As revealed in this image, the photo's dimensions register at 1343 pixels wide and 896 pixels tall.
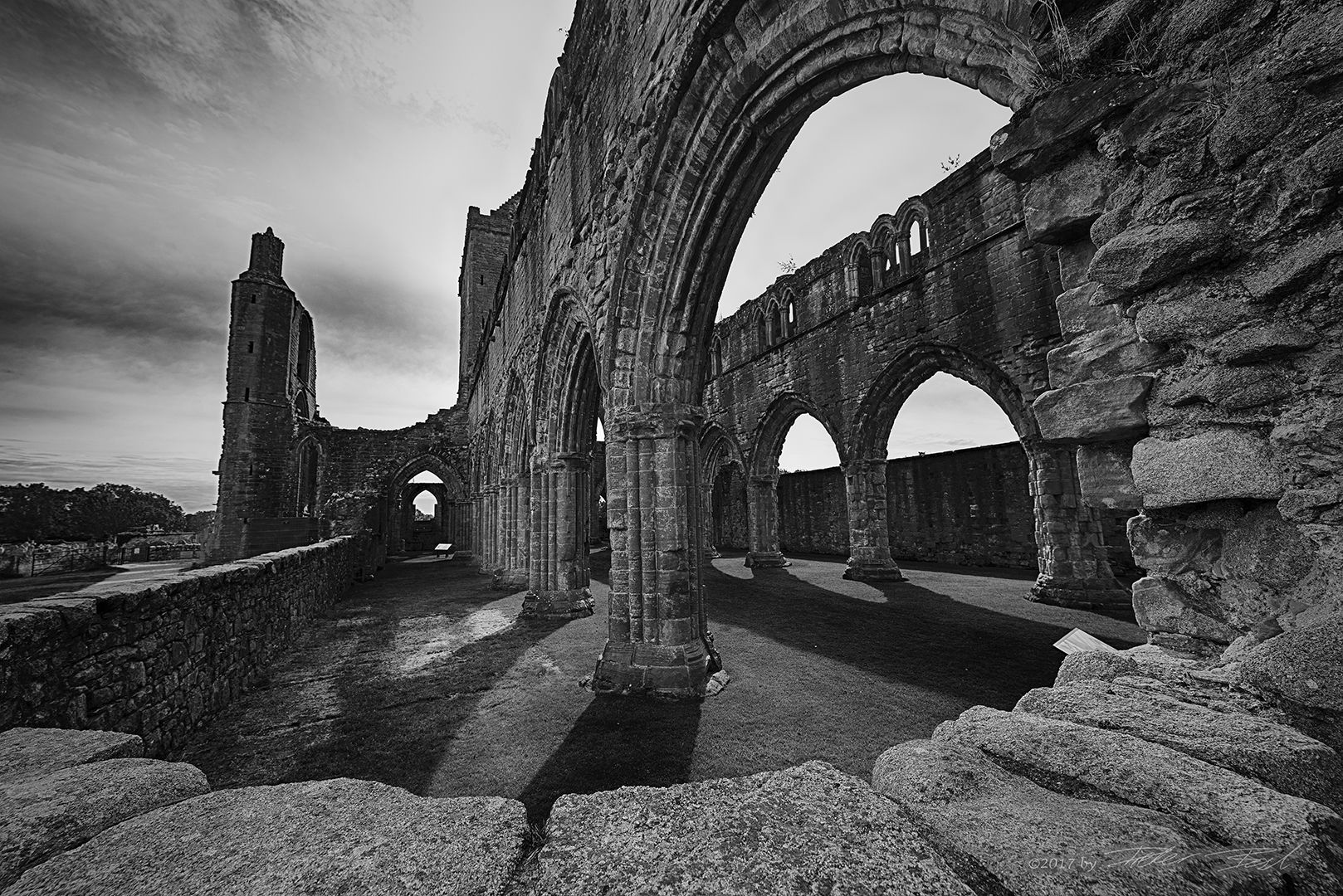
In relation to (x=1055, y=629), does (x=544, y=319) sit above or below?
above

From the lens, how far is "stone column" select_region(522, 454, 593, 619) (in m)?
8.16

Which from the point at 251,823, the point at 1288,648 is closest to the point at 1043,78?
the point at 1288,648

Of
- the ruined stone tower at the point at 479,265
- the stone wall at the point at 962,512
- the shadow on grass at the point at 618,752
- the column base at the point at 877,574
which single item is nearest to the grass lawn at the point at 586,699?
the shadow on grass at the point at 618,752

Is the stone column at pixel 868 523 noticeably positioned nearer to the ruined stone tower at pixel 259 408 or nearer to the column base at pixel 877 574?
the column base at pixel 877 574

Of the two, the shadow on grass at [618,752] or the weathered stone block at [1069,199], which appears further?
the shadow on grass at [618,752]

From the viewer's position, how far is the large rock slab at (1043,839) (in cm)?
81

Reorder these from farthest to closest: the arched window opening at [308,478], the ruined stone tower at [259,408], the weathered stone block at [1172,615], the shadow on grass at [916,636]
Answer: the arched window opening at [308,478] → the ruined stone tower at [259,408] → the shadow on grass at [916,636] → the weathered stone block at [1172,615]

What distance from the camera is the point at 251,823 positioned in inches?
45.8

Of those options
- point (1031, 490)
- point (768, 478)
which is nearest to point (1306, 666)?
point (1031, 490)

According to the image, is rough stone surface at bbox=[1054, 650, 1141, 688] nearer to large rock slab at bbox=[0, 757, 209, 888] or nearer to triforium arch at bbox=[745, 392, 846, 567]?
large rock slab at bbox=[0, 757, 209, 888]

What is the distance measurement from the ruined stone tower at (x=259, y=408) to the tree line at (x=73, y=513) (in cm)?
526

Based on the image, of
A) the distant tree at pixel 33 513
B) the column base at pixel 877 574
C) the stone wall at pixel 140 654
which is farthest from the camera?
the distant tree at pixel 33 513

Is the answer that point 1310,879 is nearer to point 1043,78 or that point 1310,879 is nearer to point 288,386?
point 1043,78

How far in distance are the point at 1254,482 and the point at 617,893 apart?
1.88 m
